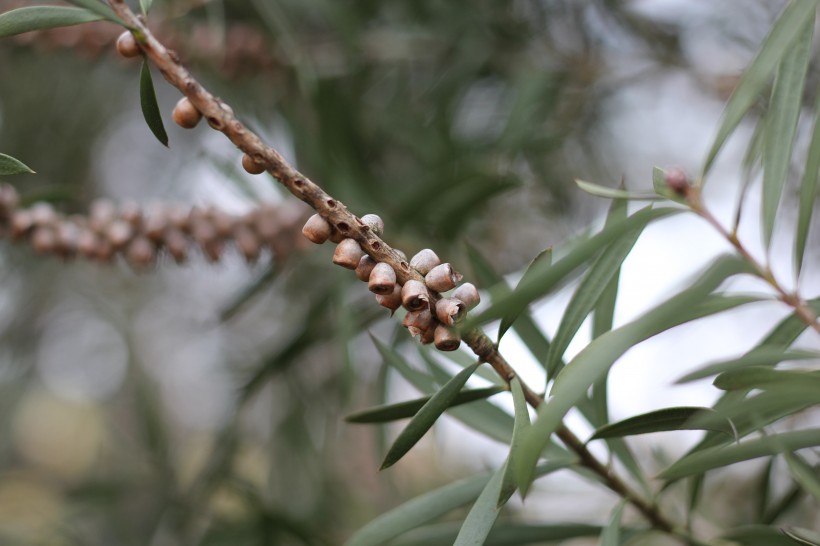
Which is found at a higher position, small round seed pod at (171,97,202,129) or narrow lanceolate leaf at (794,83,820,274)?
small round seed pod at (171,97,202,129)

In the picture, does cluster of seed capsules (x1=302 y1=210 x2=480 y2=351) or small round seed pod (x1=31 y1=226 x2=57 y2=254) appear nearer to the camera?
cluster of seed capsules (x1=302 y1=210 x2=480 y2=351)

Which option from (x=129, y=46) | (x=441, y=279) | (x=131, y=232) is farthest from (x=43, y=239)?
(x=441, y=279)

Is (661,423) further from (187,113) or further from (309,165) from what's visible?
(309,165)

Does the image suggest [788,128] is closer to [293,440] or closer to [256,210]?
[256,210]

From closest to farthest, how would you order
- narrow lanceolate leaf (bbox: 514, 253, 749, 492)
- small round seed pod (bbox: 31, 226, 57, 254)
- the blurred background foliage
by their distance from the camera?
narrow lanceolate leaf (bbox: 514, 253, 749, 492)
small round seed pod (bbox: 31, 226, 57, 254)
the blurred background foliage

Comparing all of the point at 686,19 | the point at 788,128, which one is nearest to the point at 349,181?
the point at 788,128

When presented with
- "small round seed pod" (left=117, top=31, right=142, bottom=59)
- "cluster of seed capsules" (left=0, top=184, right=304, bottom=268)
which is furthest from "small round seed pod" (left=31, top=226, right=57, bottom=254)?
"small round seed pod" (left=117, top=31, right=142, bottom=59)

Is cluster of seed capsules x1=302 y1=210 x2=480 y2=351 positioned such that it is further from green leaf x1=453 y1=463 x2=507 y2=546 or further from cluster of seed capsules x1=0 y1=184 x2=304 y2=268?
cluster of seed capsules x1=0 y1=184 x2=304 y2=268
